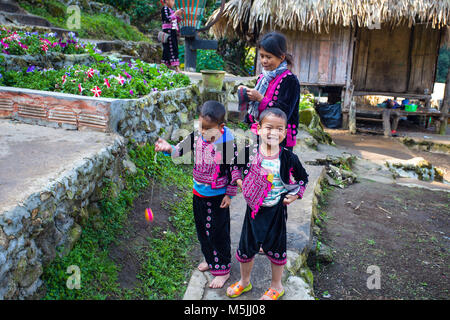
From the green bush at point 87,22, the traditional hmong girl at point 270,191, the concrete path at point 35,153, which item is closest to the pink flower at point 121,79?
the concrete path at point 35,153

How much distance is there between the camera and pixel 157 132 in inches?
175

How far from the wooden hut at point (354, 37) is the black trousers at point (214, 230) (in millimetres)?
7446

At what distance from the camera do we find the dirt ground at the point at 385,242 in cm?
327

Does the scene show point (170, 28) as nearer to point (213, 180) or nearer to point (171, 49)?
point (171, 49)

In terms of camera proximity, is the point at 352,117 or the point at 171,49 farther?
the point at 352,117

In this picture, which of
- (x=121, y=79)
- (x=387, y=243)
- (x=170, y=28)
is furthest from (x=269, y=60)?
(x=170, y=28)

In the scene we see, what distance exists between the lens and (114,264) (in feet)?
8.86

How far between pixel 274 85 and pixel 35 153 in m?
1.80

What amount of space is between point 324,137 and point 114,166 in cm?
612

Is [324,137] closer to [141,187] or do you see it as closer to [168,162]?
[168,162]

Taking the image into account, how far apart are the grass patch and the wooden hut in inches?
264

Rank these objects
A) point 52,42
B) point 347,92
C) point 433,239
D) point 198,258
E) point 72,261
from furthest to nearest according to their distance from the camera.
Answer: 1. point 347,92
2. point 52,42
3. point 433,239
4. point 198,258
5. point 72,261

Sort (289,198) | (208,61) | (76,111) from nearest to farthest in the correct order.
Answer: (289,198)
(76,111)
(208,61)
